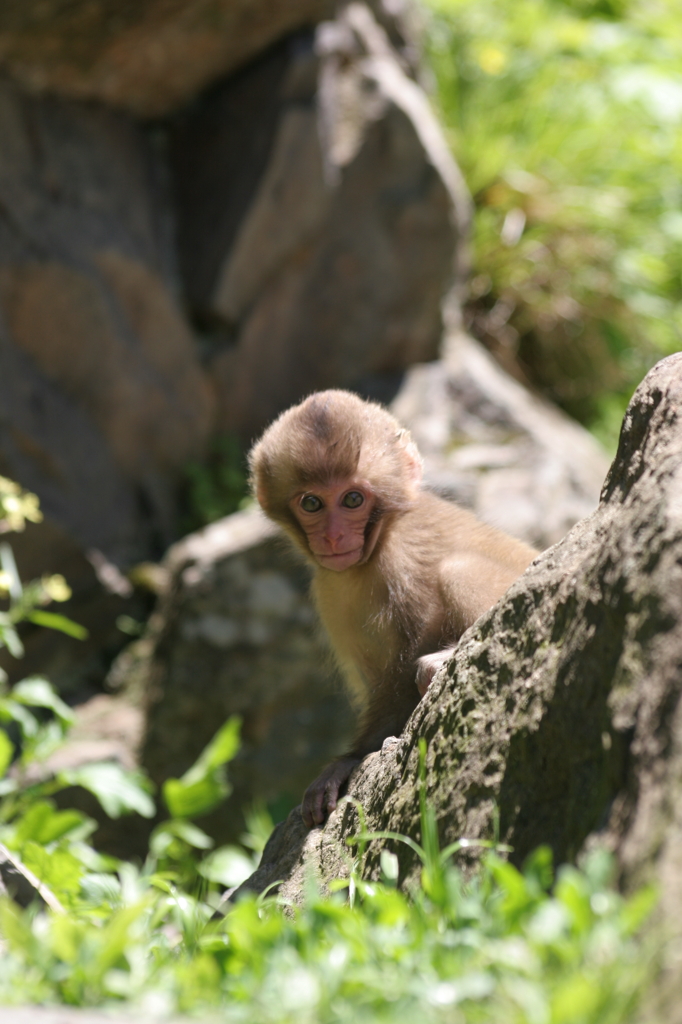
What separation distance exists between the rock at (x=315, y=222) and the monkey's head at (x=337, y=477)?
3.87 meters

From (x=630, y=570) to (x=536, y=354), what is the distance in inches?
300

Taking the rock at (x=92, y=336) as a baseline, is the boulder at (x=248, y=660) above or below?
below

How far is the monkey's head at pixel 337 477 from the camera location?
3.78m

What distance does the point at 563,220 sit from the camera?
9.24m

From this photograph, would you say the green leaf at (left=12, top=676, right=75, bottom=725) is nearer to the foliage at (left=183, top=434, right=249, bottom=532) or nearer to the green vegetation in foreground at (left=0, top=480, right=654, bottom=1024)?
the green vegetation in foreground at (left=0, top=480, right=654, bottom=1024)

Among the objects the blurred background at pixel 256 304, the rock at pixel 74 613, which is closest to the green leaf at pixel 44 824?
the blurred background at pixel 256 304

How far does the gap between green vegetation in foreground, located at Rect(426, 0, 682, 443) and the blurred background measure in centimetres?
3

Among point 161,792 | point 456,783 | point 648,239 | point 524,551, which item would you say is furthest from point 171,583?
point 648,239

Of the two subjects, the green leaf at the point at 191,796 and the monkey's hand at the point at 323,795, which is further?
the green leaf at the point at 191,796

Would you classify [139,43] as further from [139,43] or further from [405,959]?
[405,959]

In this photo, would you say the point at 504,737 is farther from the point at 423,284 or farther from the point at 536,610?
the point at 423,284

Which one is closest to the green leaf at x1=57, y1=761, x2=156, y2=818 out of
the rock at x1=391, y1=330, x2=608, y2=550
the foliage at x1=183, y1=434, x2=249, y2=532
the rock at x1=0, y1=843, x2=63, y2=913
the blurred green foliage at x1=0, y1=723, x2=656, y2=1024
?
the rock at x1=0, y1=843, x2=63, y2=913

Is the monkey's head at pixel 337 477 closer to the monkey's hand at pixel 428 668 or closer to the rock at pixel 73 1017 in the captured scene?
the monkey's hand at pixel 428 668

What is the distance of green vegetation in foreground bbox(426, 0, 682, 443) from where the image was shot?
9156mm
